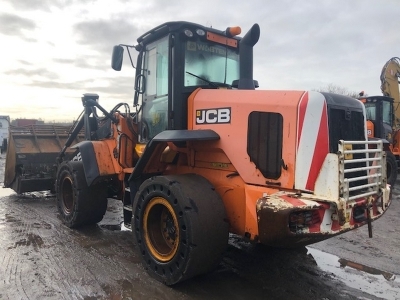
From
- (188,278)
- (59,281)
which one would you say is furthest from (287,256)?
(59,281)

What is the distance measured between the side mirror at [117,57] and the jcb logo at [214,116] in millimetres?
1638

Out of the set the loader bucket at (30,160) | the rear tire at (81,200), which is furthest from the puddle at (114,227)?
the loader bucket at (30,160)

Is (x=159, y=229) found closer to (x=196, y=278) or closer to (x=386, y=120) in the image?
(x=196, y=278)

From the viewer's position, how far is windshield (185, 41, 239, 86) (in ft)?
15.1

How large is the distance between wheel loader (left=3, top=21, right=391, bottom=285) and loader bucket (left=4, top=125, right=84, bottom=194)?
4079 mm

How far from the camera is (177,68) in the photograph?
4469mm

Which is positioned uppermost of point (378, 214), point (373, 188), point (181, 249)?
point (373, 188)

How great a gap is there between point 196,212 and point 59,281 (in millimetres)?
1737

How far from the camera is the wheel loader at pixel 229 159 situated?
3363 mm

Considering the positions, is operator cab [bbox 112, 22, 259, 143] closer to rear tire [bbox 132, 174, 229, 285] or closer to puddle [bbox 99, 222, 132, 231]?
rear tire [bbox 132, 174, 229, 285]

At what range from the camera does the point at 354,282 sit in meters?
4.09

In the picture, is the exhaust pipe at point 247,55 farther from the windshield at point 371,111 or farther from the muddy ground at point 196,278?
the windshield at point 371,111

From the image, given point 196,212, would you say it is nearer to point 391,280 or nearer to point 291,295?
point 291,295

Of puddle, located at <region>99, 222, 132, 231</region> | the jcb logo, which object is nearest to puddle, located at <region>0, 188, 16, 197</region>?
puddle, located at <region>99, 222, 132, 231</region>
